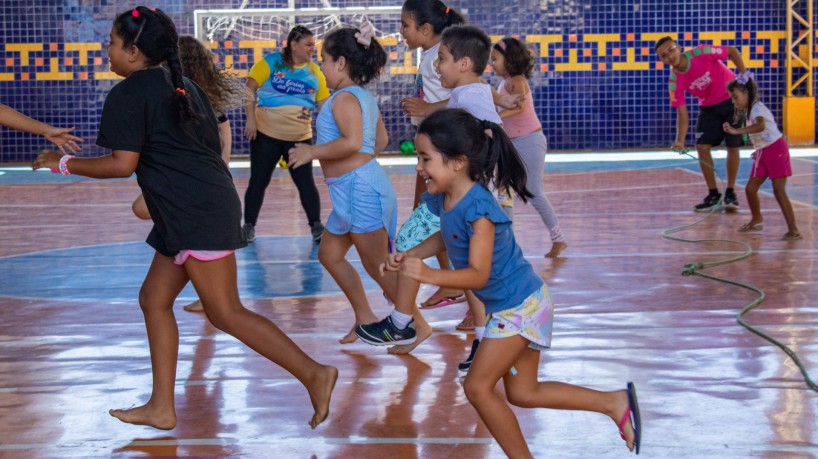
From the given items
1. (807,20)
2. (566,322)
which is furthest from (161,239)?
(807,20)

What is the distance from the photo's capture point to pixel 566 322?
526 cm

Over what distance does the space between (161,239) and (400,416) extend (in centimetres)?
105

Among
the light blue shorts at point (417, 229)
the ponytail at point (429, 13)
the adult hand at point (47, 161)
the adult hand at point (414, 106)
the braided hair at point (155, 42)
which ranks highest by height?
the ponytail at point (429, 13)

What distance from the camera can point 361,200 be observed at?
474cm

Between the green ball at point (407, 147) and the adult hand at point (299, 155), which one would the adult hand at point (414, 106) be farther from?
the green ball at point (407, 147)

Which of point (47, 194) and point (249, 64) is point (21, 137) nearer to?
point (249, 64)

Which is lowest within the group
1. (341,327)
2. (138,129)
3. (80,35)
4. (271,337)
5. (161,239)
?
(341,327)

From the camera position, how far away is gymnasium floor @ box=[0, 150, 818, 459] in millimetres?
3512

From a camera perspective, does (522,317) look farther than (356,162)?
No

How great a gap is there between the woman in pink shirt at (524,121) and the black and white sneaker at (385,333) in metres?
2.37

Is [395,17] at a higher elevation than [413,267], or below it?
higher

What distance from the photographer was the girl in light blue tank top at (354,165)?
4.61 m

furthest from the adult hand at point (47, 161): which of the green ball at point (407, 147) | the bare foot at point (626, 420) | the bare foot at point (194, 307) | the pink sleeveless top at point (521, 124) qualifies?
the green ball at point (407, 147)

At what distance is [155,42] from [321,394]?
4.33 feet
